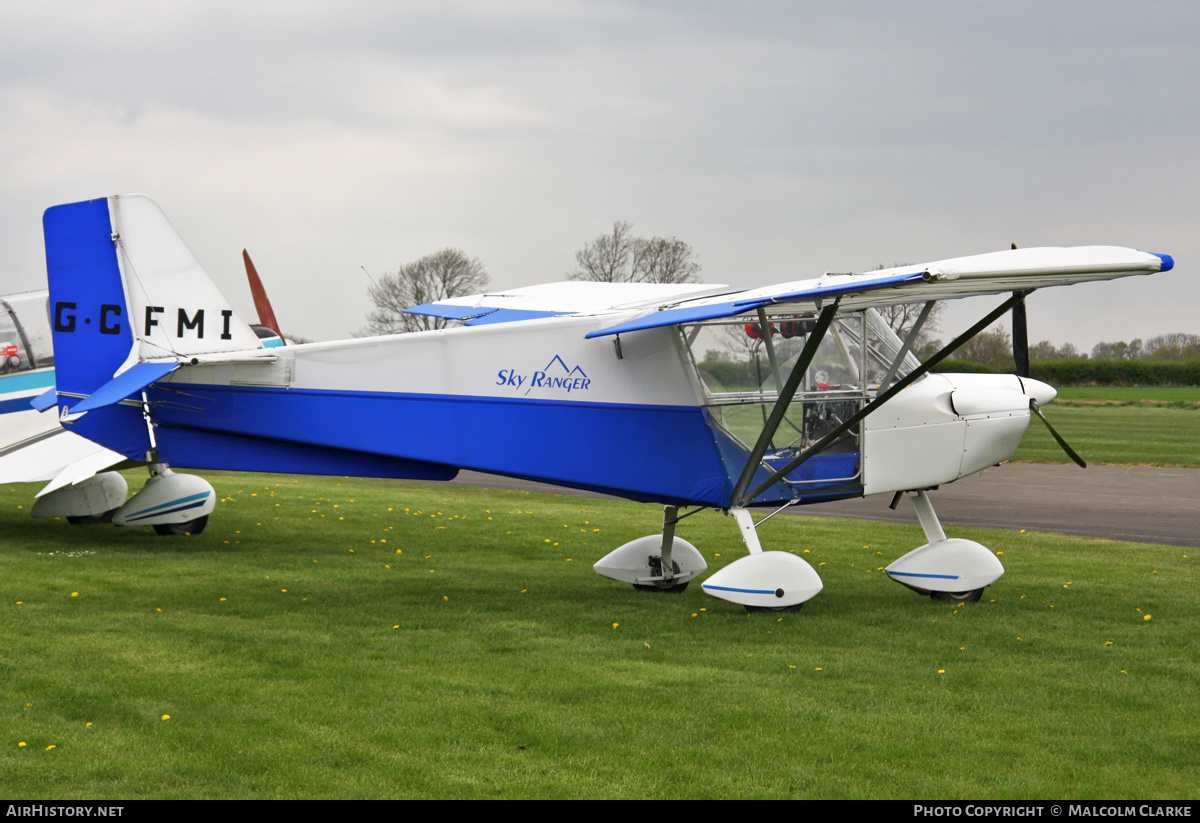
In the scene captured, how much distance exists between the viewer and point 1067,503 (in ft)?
54.8

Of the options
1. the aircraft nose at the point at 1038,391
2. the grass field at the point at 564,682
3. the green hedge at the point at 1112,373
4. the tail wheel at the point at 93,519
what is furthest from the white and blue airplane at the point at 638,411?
the green hedge at the point at 1112,373

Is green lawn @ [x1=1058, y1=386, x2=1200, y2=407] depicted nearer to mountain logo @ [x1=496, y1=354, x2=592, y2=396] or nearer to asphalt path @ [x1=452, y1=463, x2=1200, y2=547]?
asphalt path @ [x1=452, y1=463, x2=1200, y2=547]

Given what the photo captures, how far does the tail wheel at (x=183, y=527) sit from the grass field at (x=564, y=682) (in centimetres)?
130

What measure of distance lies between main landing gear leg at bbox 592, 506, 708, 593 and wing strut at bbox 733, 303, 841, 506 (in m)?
1.29

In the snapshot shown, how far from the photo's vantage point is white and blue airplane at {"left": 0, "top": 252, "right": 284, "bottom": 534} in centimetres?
1156

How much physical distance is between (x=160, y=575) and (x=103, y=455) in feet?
8.85

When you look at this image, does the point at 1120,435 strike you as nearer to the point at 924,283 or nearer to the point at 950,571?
the point at 950,571

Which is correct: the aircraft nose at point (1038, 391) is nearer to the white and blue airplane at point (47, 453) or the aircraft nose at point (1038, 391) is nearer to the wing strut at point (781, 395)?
the wing strut at point (781, 395)

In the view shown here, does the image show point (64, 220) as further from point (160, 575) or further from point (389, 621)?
point (389, 621)

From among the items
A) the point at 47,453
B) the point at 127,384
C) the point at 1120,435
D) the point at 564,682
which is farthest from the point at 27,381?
the point at 1120,435

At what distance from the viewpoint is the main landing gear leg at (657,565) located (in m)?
9.02

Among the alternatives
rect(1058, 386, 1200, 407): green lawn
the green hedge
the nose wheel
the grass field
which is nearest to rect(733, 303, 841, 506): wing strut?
the grass field

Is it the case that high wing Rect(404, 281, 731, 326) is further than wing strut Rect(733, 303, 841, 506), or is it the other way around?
high wing Rect(404, 281, 731, 326)

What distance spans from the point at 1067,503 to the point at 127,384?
1407 cm
